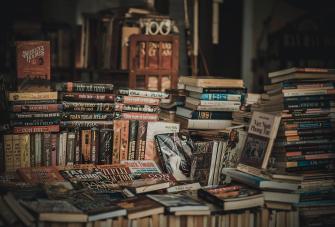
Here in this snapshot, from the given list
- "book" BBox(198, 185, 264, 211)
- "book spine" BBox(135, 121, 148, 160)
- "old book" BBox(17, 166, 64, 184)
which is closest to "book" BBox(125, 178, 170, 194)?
"book" BBox(198, 185, 264, 211)

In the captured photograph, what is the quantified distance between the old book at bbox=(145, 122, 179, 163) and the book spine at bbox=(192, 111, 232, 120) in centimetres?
21

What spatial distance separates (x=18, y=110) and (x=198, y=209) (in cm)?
127

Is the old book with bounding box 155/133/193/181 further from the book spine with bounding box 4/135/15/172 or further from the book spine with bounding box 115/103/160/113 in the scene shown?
the book spine with bounding box 4/135/15/172

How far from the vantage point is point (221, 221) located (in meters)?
2.81

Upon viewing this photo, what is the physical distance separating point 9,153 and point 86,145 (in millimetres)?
475

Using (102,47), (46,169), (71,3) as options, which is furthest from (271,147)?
(71,3)

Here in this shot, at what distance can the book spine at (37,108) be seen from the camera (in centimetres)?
313

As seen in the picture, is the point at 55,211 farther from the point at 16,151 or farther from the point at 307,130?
the point at 307,130

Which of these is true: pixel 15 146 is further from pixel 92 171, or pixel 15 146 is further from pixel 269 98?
pixel 269 98

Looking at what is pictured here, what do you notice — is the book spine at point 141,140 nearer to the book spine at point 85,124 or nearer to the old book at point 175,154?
the old book at point 175,154

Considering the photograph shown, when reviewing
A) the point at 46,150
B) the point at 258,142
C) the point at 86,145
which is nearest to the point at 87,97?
the point at 86,145

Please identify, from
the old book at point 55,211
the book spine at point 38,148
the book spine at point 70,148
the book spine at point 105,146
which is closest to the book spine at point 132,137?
the book spine at point 105,146

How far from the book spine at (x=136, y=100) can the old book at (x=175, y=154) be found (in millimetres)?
234

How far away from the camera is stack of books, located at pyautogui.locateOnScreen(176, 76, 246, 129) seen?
3.54m
